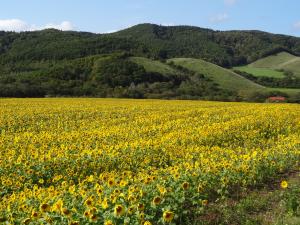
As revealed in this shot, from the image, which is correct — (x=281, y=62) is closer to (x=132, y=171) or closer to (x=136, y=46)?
(x=136, y=46)

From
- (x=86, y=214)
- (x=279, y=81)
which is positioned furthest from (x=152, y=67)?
(x=86, y=214)

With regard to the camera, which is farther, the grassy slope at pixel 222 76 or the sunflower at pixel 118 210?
the grassy slope at pixel 222 76

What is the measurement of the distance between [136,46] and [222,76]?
51.7m

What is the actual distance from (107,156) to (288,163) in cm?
447

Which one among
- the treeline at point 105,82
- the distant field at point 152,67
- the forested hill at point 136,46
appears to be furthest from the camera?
the forested hill at point 136,46

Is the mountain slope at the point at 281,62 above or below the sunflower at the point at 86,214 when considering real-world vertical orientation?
above

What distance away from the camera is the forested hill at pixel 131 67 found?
63.8m

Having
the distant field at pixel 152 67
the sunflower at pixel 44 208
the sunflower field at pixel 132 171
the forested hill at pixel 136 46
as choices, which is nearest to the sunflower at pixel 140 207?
the sunflower field at pixel 132 171

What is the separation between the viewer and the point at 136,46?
151500 mm

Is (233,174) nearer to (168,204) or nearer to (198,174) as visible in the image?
(198,174)

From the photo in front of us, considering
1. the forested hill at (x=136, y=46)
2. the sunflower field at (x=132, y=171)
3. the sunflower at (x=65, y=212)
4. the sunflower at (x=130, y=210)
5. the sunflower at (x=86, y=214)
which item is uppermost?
the forested hill at (x=136, y=46)

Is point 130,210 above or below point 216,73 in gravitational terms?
below

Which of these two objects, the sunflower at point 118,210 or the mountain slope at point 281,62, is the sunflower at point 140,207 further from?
the mountain slope at point 281,62

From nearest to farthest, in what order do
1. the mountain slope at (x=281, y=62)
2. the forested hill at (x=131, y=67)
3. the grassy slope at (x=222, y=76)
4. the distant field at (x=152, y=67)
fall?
the forested hill at (x=131, y=67)
the distant field at (x=152, y=67)
the grassy slope at (x=222, y=76)
the mountain slope at (x=281, y=62)
